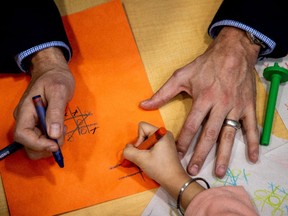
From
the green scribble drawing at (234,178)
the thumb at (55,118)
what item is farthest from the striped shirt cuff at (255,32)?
the thumb at (55,118)

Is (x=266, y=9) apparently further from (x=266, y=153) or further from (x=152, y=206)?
(x=152, y=206)

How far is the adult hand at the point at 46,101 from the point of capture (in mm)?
746

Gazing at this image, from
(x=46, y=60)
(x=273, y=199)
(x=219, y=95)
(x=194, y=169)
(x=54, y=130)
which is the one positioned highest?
(x=46, y=60)

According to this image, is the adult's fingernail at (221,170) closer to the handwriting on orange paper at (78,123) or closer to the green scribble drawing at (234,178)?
the green scribble drawing at (234,178)

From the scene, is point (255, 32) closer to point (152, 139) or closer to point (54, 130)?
point (152, 139)

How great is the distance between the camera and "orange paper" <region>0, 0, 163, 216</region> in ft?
2.65

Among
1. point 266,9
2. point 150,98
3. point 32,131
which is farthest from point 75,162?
point 266,9

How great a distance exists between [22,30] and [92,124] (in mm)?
289

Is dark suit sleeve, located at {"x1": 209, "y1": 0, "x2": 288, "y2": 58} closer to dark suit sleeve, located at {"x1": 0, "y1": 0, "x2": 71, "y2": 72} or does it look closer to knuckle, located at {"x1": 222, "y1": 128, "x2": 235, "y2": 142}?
knuckle, located at {"x1": 222, "y1": 128, "x2": 235, "y2": 142}

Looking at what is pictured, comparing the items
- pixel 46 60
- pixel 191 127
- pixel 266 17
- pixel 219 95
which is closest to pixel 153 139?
pixel 191 127

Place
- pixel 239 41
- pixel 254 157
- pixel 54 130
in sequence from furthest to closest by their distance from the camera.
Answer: pixel 239 41, pixel 254 157, pixel 54 130

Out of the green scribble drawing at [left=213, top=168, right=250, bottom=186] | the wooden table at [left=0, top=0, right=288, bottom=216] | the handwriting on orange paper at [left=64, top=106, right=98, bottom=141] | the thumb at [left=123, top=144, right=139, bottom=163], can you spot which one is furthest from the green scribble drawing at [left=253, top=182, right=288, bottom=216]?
the handwriting on orange paper at [left=64, top=106, right=98, bottom=141]

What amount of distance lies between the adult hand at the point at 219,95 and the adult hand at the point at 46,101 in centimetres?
21

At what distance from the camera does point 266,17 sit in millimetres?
917
